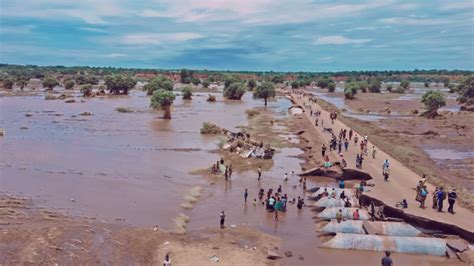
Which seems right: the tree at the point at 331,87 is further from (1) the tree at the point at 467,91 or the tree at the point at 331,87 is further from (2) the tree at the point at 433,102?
(2) the tree at the point at 433,102

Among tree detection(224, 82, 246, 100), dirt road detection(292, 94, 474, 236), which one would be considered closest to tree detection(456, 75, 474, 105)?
tree detection(224, 82, 246, 100)

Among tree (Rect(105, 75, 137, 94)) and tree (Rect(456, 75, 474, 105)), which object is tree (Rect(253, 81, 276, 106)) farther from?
tree (Rect(456, 75, 474, 105))

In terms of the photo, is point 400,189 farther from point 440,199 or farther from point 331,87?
point 331,87

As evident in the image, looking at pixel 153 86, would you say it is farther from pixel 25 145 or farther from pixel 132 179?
pixel 132 179

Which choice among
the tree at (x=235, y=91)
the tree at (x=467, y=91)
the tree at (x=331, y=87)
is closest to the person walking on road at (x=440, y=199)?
the tree at (x=467, y=91)

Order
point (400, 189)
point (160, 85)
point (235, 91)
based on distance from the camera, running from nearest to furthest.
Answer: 1. point (400, 189)
2. point (160, 85)
3. point (235, 91)

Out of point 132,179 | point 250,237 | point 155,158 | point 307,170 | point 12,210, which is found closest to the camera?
point 250,237

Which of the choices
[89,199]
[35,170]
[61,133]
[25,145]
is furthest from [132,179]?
[61,133]

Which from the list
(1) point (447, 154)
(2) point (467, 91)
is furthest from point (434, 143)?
(2) point (467, 91)
